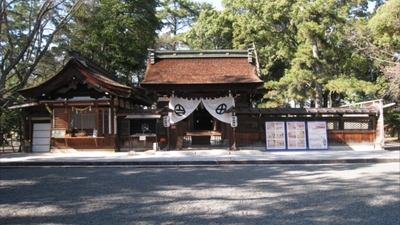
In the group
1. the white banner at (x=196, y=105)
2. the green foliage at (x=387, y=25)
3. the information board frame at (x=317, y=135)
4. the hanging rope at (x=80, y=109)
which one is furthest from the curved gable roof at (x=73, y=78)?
the green foliage at (x=387, y=25)

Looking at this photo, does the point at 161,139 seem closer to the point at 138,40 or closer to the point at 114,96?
the point at 114,96

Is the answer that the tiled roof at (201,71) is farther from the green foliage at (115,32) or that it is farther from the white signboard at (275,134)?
the green foliage at (115,32)

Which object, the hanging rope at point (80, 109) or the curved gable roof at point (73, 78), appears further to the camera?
the hanging rope at point (80, 109)

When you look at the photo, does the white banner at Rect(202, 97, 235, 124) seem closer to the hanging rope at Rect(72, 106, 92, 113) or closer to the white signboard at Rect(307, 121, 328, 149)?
the white signboard at Rect(307, 121, 328, 149)

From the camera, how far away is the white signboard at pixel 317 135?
52.3ft

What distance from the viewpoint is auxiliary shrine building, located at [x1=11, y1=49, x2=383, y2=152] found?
1595cm

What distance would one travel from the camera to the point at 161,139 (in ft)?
54.0

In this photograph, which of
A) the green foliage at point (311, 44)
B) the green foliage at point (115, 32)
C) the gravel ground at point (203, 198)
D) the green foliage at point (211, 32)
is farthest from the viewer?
the green foliage at point (211, 32)

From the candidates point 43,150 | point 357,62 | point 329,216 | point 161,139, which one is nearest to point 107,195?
point 329,216

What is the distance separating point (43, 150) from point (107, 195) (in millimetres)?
13433

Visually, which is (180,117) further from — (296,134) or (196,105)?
(296,134)

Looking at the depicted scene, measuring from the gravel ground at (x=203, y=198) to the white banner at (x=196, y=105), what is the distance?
23.9 ft

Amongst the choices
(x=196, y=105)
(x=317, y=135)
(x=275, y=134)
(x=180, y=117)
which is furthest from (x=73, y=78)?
(x=317, y=135)

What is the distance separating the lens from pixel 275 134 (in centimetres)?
1597
